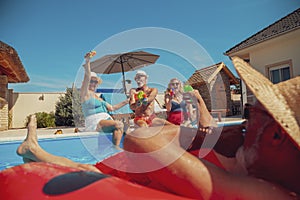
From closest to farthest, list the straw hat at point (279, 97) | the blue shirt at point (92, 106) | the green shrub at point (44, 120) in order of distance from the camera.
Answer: the straw hat at point (279, 97)
the blue shirt at point (92, 106)
the green shrub at point (44, 120)

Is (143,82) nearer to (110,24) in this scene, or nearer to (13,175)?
(110,24)

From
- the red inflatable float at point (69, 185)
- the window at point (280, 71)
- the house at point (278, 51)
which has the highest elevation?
the house at point (278, 51)

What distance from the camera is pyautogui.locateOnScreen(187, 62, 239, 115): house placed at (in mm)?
14492

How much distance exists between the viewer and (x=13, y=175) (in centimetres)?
91

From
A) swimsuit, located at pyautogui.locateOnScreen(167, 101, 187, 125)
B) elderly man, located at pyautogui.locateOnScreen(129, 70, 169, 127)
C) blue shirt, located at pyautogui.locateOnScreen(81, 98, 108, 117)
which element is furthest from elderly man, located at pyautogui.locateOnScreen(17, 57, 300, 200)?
swimsuit, located at pyautogui.locateOnScreen(167, 101, 187, 125)

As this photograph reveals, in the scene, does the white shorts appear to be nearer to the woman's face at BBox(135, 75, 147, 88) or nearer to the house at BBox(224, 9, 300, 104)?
the woman's face at BBox(135, 75, 147, 88)

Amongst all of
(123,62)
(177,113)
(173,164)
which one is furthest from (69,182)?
(123,62)

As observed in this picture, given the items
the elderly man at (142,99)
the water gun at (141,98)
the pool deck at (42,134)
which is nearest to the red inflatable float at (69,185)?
the elderly man at (142,99)

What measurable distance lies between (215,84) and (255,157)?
15370 mm

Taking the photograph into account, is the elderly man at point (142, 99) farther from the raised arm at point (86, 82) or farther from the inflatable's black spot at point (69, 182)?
the inflatable's black spot at point (69, 182)

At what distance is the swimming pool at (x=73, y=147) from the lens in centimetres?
452

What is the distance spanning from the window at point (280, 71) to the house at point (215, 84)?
481cm

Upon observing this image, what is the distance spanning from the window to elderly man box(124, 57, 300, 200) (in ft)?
29.7

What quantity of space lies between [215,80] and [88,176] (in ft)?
49.8
